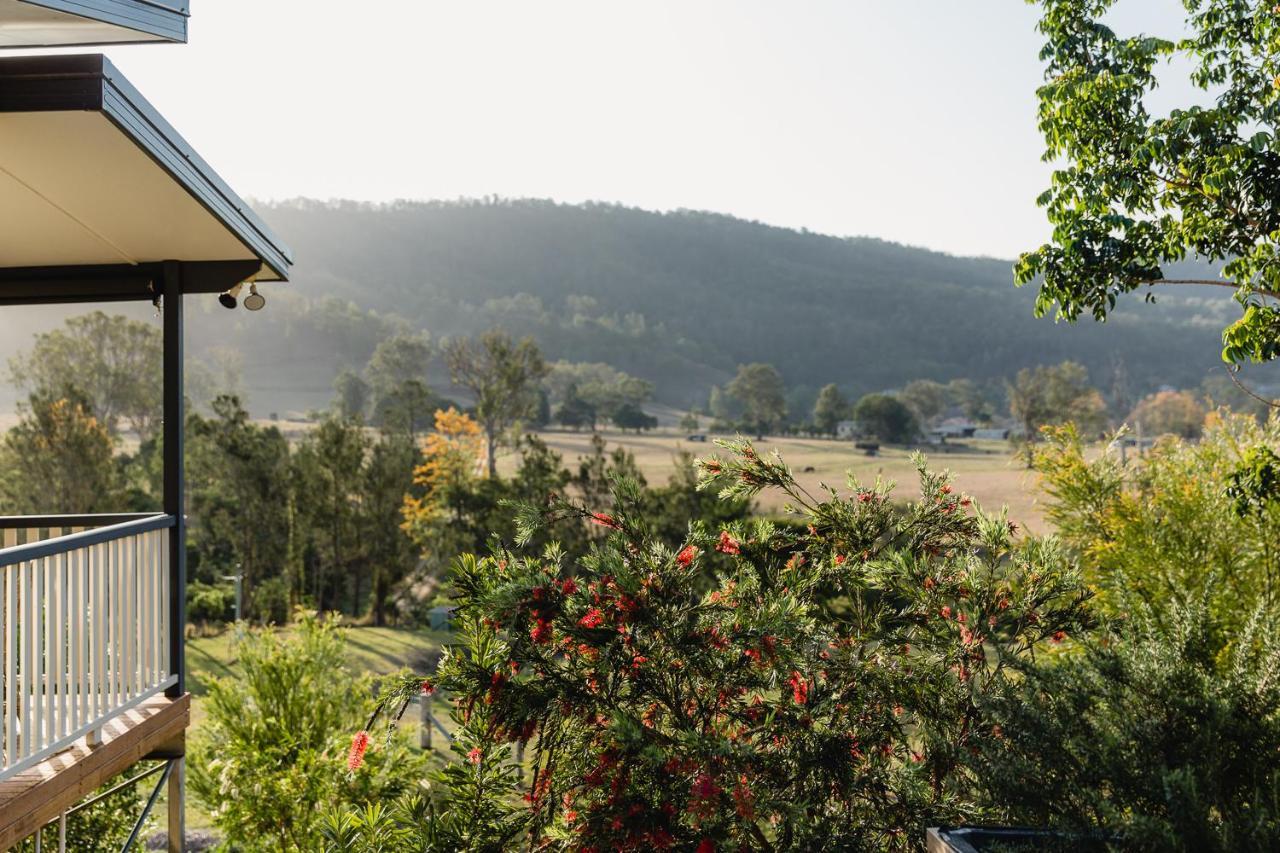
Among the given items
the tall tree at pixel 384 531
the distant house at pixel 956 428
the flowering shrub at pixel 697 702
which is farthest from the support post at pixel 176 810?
the distant house at pixel 956 428

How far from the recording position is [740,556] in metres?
3.69

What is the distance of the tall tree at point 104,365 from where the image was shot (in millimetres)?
37062

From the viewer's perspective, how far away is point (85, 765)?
3.41m

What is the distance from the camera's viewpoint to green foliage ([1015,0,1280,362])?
17.3ft

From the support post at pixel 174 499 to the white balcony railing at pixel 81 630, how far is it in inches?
2.0

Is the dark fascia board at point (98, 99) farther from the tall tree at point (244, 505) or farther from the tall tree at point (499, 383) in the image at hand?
the tall tree at point (499, 383)

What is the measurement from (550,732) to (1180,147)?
15.6ft

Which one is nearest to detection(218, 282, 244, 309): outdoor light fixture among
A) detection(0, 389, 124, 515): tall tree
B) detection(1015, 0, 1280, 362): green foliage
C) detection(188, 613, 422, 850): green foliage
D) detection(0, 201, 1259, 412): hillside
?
detection(188, 613, 422, 850): green foliage

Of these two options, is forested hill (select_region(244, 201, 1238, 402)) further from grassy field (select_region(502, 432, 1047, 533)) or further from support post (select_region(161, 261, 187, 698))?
support post (select_region(161, 261, 187, 698))

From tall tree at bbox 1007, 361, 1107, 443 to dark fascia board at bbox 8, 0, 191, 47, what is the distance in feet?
148

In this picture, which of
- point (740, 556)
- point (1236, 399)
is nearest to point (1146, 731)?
point (740, 556)

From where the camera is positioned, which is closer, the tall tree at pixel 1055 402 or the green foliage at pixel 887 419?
the tall tree at pixel 1055 402

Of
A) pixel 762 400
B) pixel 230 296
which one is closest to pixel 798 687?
pixel 230 296

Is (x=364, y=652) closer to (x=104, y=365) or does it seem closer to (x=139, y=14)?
(x=139, y=14)
